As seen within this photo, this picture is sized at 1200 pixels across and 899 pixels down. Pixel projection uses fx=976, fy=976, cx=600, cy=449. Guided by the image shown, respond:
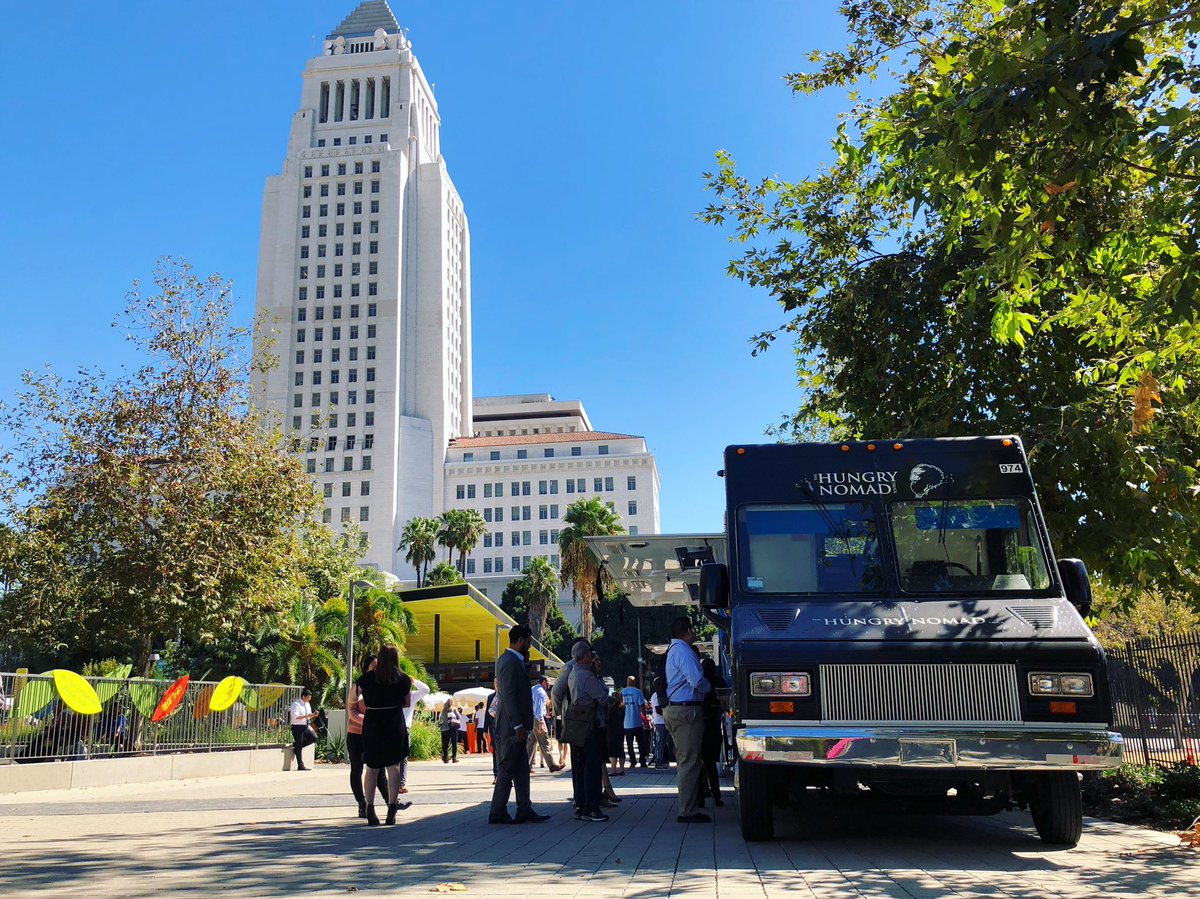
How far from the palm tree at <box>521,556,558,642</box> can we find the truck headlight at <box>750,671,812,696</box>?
69489 millimetres

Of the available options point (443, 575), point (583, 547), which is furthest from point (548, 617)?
point (583, 547)

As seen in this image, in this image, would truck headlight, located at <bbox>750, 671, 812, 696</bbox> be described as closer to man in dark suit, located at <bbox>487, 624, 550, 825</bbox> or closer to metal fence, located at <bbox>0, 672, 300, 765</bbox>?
man in dark suit, located at <bbox>487, 624, 550, 825</bbox>

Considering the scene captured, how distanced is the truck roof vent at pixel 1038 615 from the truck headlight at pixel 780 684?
5.53 ft

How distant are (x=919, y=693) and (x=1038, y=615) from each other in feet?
3.81

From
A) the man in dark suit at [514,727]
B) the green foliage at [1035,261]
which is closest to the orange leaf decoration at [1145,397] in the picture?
the green foliage at [1035,261]

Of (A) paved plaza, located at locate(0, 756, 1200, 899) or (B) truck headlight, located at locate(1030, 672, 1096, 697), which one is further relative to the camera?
(B) truck headlight, located at locate(1030, 672, 1096, 697)

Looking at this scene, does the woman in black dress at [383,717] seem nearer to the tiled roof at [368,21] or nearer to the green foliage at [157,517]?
the green foliage at [157,517]

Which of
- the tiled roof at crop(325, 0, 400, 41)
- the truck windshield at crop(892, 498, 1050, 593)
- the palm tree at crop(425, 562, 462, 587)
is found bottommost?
the truck windshield at crop(892, 498, 1050, 593)

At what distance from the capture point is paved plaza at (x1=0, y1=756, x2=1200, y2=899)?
5.78 meters

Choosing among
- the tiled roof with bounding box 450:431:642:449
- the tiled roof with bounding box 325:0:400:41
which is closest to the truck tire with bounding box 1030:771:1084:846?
the tiled roof with bounding box 450:431:642:449

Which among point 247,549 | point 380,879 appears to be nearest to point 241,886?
point 380,879

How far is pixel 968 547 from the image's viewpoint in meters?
7.93

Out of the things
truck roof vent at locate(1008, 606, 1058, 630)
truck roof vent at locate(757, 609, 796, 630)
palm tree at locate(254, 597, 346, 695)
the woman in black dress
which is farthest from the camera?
palm tree at locate(254, 597, 346, 695)

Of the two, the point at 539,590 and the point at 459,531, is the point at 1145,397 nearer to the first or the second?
the point at 539,590
